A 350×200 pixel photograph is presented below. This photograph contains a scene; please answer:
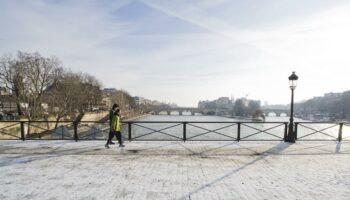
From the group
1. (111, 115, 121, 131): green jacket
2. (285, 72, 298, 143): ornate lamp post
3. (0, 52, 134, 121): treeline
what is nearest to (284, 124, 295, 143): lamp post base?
(285, 72, 298, 143): ornate lamp post

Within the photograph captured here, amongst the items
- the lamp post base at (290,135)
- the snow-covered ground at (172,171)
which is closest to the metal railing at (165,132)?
the lamp post base at (290,135)

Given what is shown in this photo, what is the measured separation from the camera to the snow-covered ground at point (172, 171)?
537cm

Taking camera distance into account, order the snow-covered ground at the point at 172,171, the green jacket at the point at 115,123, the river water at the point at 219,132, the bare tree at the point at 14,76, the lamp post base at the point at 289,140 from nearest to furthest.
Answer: the snow-covered ground at the point at 172,171 → the green jacket at the point at 115,123 → the lamp post base at the point at 289,140 → the river water at the point at 219,132 → the bare tree at the point at 14,76

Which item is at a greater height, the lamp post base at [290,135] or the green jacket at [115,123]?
the green jacket at [115,123]

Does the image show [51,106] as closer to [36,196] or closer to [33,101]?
[33,101]

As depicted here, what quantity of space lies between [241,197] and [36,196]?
391cm

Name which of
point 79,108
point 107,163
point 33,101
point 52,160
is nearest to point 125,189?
point 107,163

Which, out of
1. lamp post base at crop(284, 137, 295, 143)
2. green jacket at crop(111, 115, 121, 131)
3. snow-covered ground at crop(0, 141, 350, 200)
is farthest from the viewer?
lamp post base at crop(284, 137, 295, 143)

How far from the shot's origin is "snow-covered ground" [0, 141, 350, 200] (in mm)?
5367

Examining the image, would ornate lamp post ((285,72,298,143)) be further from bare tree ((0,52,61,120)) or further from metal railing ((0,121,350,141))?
bare tree ((0,52,61,120))

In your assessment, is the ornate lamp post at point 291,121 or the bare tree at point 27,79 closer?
the ornate lamp post at point 291,121

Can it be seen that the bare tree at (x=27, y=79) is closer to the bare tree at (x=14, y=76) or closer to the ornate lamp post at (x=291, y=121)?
the bare tree at (x=14, y=76)

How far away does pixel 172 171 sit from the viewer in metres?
6.84

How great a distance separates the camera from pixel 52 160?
7.90 m
